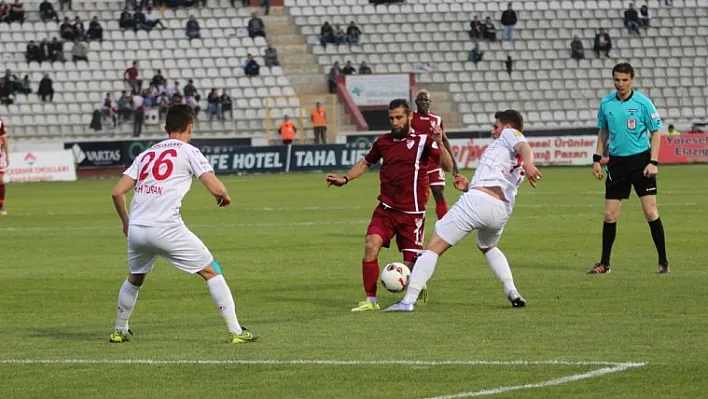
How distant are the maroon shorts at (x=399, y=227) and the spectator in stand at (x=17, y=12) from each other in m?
43.4

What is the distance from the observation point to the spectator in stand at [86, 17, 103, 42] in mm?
53938

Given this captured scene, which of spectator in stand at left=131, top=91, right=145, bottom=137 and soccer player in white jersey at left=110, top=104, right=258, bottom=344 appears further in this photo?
spectator in stand at left=131, top=91, right=145, bottom=137

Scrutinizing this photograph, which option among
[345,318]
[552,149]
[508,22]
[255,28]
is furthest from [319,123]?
[345,318]

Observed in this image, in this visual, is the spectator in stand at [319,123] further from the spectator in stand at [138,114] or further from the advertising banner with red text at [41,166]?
the advertising banner with red text at [41,166]

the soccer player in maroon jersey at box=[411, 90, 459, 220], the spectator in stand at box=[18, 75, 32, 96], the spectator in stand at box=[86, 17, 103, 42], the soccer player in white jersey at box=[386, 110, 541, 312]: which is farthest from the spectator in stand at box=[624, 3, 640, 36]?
the soccer player in white jersey at box=[386, 110, 541, 312]

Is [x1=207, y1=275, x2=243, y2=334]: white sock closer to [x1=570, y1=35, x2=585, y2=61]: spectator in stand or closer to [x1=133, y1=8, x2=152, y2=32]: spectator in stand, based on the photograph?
[x1=133, y1=8, x2=152, y2=32]: spectator in stand

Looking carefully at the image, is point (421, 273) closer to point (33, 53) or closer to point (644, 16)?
point (33, 53)

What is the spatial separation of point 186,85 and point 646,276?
126ft

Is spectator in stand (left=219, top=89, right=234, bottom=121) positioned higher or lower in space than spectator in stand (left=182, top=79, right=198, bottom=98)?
lower

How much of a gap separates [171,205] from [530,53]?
162 feet

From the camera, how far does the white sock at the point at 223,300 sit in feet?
34.7

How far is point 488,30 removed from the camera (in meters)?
58.3

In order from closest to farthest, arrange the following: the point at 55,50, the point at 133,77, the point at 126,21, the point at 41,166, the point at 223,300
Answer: the point at 223,300 → the point at 41,166 → the point at 133,77 → the point at 55,50 → the point at 126,21

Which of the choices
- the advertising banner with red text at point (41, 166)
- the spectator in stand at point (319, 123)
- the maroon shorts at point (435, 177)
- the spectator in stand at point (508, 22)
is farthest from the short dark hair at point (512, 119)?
the spectator in stand at point (508, 22)
